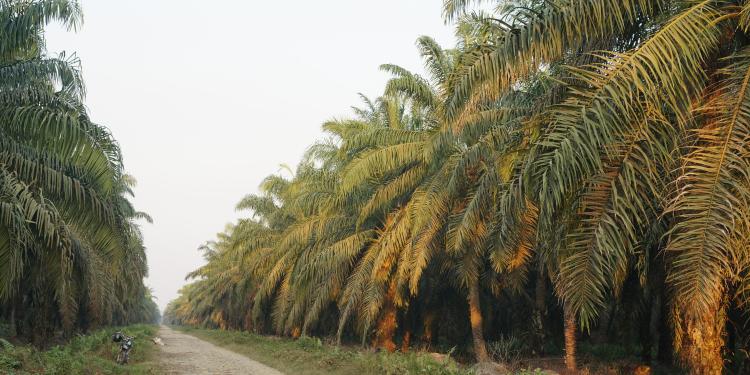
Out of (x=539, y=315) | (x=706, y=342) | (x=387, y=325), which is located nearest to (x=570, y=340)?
(x=539, y=315)

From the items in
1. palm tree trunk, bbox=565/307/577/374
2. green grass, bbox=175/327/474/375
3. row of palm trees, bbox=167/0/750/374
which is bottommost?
green grass, bbox=175/327/474/375

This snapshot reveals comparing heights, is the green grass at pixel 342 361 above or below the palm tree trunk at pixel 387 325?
below

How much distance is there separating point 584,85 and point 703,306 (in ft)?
9.06

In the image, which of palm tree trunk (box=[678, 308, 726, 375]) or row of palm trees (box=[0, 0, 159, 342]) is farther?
row of palm trees (box=[0, 0, 159, 342])

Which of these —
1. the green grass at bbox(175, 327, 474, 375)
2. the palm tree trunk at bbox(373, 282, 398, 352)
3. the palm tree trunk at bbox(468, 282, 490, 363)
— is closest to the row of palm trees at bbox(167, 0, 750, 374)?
the palm tree trunk at bbox(468, 282, 490, 363)

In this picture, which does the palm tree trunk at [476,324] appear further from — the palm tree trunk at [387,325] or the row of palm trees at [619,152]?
the palm tree trunk at [387,325]

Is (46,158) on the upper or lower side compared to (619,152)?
upper

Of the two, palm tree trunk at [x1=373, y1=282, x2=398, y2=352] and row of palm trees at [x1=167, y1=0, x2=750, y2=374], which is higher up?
row of palm trees at [x1=167, y1=0, x2=750, y2=374]

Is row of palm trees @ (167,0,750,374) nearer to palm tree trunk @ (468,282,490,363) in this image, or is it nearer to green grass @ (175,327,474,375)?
palm tree trunk @ (468,282,490,363)

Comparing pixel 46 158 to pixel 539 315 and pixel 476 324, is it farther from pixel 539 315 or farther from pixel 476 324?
pixel 539 315

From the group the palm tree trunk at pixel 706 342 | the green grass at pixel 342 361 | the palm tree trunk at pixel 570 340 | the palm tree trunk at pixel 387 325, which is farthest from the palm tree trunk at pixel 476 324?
the palm tree trunk at pixel 706 342

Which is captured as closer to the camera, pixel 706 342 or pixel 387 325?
pixel 706 342

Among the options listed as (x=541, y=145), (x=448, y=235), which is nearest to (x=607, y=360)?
(x=448, y=235)

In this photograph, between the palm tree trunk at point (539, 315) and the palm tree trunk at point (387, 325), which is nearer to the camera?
the palm tree trunk at point (539, 315)
